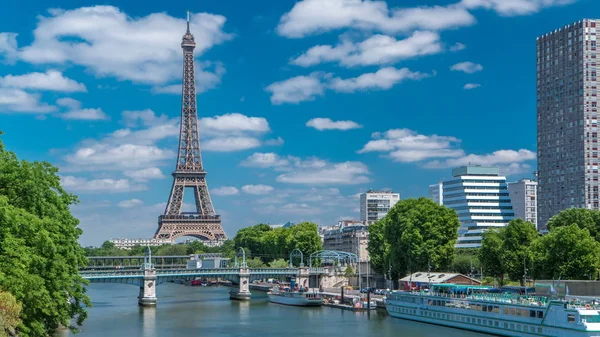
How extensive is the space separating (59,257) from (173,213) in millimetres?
140364

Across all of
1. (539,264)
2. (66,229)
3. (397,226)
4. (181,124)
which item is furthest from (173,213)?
(66,229)

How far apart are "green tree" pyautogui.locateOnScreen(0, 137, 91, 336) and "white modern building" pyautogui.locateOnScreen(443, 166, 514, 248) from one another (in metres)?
122

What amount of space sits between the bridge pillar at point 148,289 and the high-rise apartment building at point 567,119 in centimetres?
6554

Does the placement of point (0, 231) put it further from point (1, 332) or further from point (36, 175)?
point (36, 175)

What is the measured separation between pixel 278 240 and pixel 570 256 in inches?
3149

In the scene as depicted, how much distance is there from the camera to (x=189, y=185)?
17850 centimetres

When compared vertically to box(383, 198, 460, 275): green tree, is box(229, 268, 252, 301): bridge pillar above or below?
below

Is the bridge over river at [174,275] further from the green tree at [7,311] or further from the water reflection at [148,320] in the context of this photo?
the green tree at [7,311]

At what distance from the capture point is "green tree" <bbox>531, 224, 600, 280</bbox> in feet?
237

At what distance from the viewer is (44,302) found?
117ft

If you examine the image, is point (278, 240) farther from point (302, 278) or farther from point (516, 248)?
point (516, 248)

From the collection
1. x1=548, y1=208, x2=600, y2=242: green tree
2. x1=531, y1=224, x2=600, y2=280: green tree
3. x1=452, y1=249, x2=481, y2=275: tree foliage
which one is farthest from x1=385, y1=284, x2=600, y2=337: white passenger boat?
x1=452, y1=249, x2=481, y2=275: tree foliage

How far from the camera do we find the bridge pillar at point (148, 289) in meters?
94.9

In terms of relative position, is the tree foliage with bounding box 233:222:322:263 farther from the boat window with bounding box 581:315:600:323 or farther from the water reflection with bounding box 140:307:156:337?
the boat window with bounding box 581:315:600:323
